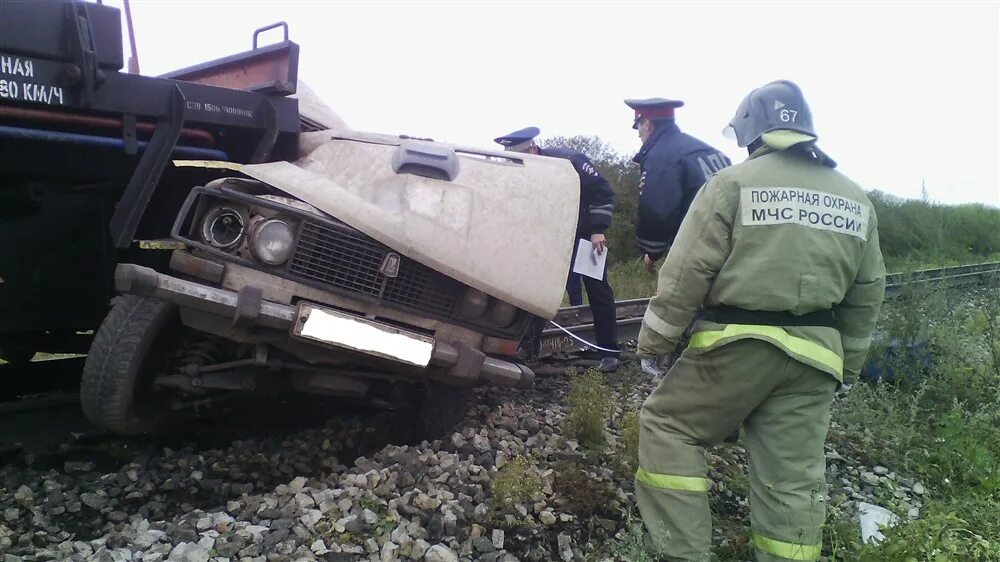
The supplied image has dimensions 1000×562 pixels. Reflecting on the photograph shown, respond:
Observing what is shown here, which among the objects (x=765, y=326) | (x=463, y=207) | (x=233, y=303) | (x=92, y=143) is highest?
(x=92, y=143)

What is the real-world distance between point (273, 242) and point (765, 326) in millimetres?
1874

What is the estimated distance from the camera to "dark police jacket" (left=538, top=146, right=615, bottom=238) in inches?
195

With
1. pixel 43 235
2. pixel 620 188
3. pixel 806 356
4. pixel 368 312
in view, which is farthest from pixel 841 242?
pixel 620 188

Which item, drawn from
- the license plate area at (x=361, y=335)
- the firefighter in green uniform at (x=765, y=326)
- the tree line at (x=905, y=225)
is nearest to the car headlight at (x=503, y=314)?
the license plate area at (x=361, y=335)

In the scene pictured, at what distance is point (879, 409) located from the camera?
4.12m

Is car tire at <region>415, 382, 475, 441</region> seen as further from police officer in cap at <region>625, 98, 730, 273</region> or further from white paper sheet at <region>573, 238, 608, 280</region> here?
white paper sheet at <region>573, 238, 608, 280</region>

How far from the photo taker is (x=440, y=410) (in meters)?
3.59

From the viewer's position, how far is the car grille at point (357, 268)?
293 centimetres

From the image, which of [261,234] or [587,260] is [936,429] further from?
[261,234]

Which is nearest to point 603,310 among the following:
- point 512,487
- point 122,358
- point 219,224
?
point 512,487

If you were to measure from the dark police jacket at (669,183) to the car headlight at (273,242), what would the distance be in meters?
1.99

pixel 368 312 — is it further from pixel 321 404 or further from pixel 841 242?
pixel 841 242

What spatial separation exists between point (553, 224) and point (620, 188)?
8.32 metres

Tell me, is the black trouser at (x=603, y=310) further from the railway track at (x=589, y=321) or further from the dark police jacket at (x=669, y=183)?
the dark police jacket at (x=669, y=183)
